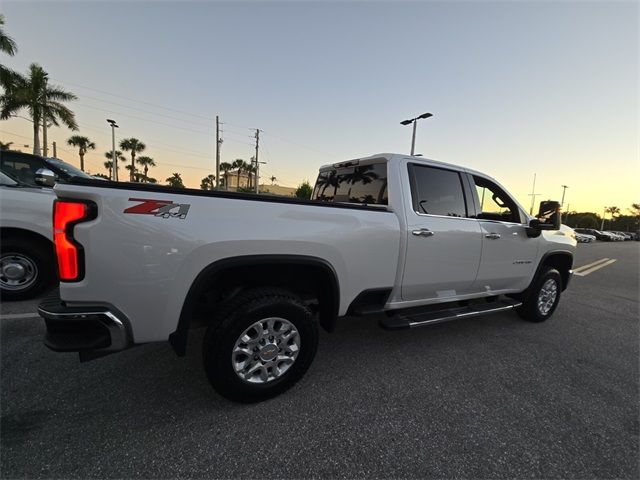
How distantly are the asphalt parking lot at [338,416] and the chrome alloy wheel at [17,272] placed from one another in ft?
2.30

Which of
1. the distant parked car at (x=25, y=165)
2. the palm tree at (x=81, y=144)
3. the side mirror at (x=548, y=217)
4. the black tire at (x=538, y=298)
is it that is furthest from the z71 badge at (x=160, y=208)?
the palm tree at (x=81, y=144)

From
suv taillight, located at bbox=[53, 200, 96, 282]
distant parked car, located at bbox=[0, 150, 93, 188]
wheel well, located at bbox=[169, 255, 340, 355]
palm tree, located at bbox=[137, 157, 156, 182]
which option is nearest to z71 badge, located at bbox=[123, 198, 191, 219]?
suv taillight, located at bbox=[53, 200, 96, 282]

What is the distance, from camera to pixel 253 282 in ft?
8.14

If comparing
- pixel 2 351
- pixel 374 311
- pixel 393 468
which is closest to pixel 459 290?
pixel 374 311

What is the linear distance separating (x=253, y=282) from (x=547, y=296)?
14.2ft

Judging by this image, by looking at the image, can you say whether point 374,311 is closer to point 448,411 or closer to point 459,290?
point 448,411

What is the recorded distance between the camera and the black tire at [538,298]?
425 centimetres

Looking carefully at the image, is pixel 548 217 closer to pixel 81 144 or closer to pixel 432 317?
pixel 432 317

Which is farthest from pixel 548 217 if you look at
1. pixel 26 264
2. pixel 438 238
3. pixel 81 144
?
pixel 81 144

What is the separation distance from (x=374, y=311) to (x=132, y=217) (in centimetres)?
205

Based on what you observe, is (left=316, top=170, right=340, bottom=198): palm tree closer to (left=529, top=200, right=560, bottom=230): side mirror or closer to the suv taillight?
(left=529, top=200, right=560, bottom=230): side mirror

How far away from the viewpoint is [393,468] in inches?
72.4

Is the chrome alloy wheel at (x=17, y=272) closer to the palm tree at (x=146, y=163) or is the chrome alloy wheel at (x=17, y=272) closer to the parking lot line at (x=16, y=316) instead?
the parking lot line at (x=16, y=316)

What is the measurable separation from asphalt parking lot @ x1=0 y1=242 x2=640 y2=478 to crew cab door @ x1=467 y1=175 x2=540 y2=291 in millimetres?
884
